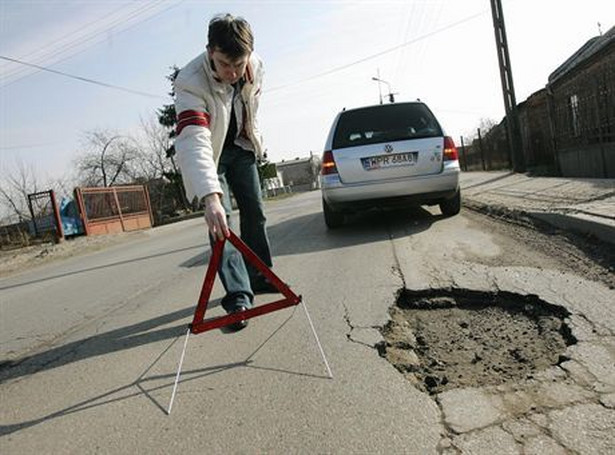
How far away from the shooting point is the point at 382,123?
7.07 metres

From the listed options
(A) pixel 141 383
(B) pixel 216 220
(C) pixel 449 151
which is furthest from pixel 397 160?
(A) pixel 141 383

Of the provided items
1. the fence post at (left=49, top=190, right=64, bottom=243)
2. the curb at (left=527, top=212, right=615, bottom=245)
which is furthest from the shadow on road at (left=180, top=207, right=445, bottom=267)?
the fence post at (left=49, top=190, right=64, bottom=243)

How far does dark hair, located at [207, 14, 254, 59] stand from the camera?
2.86 meters

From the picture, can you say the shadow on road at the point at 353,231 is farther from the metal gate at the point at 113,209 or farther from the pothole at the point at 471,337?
the metal gate at the point at 113,209

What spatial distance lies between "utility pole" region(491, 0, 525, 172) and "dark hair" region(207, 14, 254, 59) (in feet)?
49.2

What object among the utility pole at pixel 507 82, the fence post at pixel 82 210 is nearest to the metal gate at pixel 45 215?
the fence post at pixel 82 210

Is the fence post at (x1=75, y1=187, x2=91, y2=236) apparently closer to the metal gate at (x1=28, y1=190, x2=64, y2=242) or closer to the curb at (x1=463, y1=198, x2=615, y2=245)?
the metal gate at (x1=28, y1=190, x2=64, y2=242)

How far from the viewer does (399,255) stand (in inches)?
200

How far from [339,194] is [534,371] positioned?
4.40m

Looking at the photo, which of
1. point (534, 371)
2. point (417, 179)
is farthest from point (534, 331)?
point (417, 179)

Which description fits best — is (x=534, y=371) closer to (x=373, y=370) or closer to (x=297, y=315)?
(x=373, y=370)

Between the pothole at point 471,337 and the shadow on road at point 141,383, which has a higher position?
the shadow on road at point 141,383

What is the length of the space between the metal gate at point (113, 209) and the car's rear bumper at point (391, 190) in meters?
14.6

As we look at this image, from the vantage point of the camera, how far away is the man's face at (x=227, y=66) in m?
2.95
